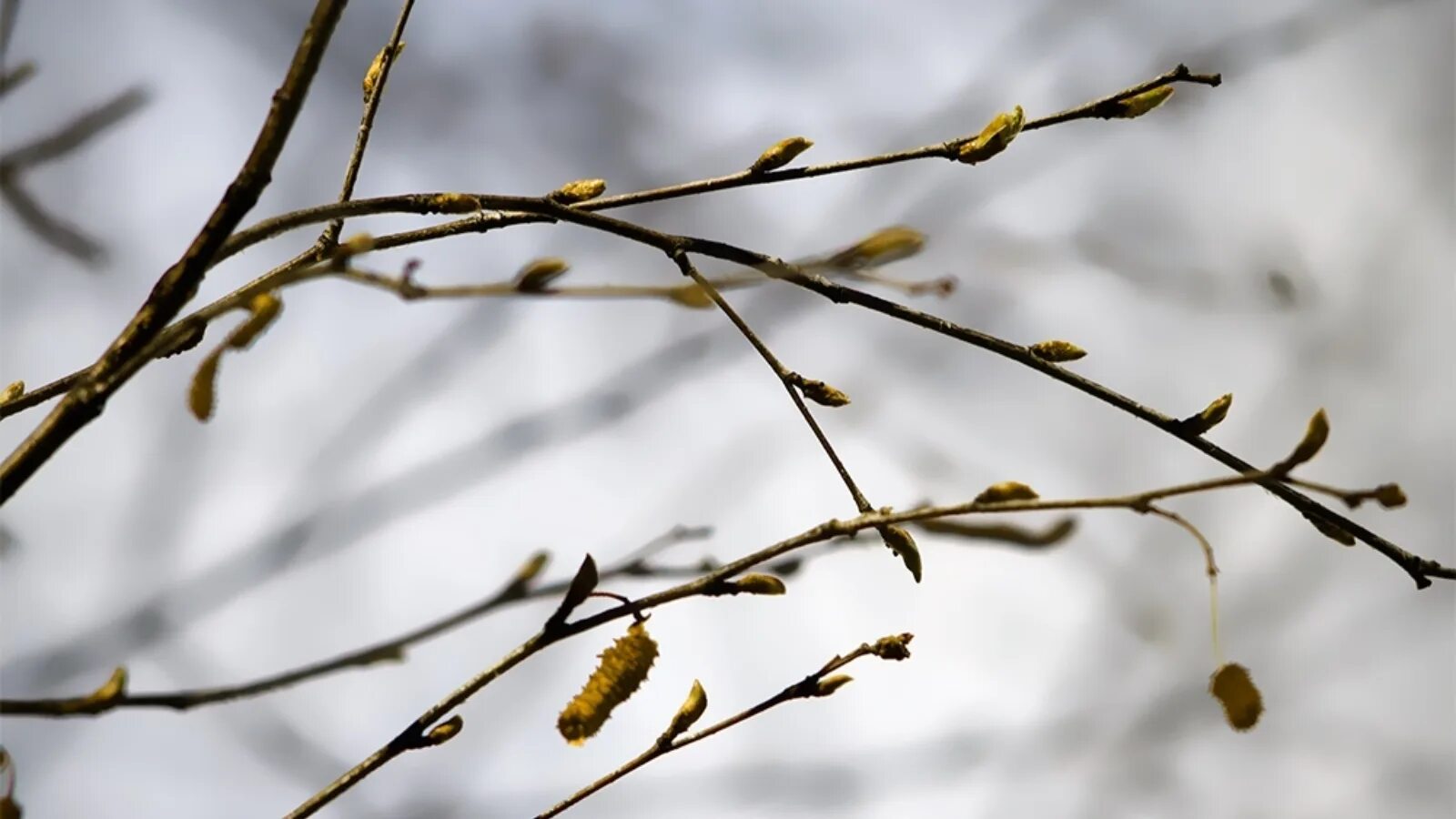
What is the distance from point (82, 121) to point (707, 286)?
461 mm

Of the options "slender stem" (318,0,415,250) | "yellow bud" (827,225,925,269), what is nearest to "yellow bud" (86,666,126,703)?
"slender stem" (318,0,415,250)

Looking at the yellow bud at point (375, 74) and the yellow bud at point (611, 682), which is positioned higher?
the yellow bud at point (375, 74)

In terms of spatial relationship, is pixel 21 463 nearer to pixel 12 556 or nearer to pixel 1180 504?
pixel 12 556

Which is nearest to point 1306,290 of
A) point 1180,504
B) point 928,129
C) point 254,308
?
point 1180,504

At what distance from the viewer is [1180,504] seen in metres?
0.85

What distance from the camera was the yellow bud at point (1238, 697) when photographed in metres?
0.30

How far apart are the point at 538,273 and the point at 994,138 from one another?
0.55 feet

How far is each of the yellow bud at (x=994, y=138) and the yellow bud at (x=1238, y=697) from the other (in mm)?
183

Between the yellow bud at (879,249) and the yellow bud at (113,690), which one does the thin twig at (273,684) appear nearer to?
the yellow bud at (113,690)

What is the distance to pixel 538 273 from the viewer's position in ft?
1.19

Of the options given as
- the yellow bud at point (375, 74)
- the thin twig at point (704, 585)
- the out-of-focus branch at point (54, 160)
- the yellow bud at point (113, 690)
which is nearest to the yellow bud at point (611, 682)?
the thin twig at point (704, 585)

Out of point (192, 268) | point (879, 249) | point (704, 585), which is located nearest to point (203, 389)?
point (192, 268)

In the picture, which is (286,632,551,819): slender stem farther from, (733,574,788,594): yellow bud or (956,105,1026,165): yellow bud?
(956,105,1026,165): yellow bud

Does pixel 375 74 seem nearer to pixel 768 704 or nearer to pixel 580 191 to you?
pixel 580 191
